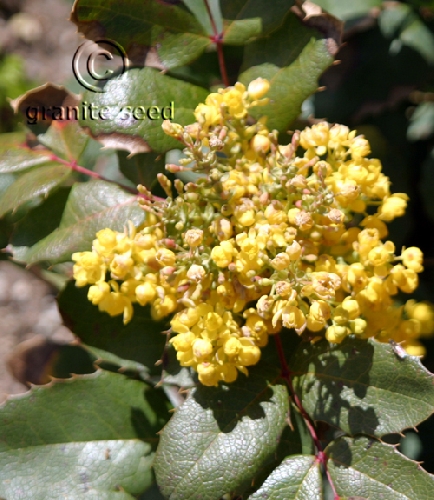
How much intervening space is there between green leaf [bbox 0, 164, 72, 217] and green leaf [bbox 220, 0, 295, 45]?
21.9 inches

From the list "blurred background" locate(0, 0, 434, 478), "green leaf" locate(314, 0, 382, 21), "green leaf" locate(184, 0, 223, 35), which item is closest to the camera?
"green leaf" locate(184, 0, 223, 35)

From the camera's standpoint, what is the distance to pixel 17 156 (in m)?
1.58

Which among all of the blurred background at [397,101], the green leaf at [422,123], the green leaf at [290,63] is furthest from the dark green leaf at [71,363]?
the green leaf at [422,123]

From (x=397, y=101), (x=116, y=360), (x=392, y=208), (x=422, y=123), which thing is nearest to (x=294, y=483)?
(x=116, y=360)

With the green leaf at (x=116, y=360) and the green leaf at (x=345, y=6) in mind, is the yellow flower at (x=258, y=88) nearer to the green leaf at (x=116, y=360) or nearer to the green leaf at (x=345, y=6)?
the green leaf at (x=345, y=6)

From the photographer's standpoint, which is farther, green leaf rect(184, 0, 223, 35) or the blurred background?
the blurred background

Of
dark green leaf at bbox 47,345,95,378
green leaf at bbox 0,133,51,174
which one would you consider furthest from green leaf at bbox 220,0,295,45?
dark green leaf at bbox 47,345,95,378

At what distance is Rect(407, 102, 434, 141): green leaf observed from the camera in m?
2.13

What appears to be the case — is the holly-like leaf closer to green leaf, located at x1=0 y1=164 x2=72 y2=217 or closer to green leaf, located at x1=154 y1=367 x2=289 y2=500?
green leaf, located at x1=0 y1=164 x2=72 y2=217

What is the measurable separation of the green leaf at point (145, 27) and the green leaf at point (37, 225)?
0.42 m

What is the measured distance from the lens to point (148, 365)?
154 centimetres

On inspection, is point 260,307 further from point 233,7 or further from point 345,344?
point 233,7

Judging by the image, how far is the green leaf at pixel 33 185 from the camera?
146cm

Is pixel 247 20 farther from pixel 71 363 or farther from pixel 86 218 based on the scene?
pixel 71 363
